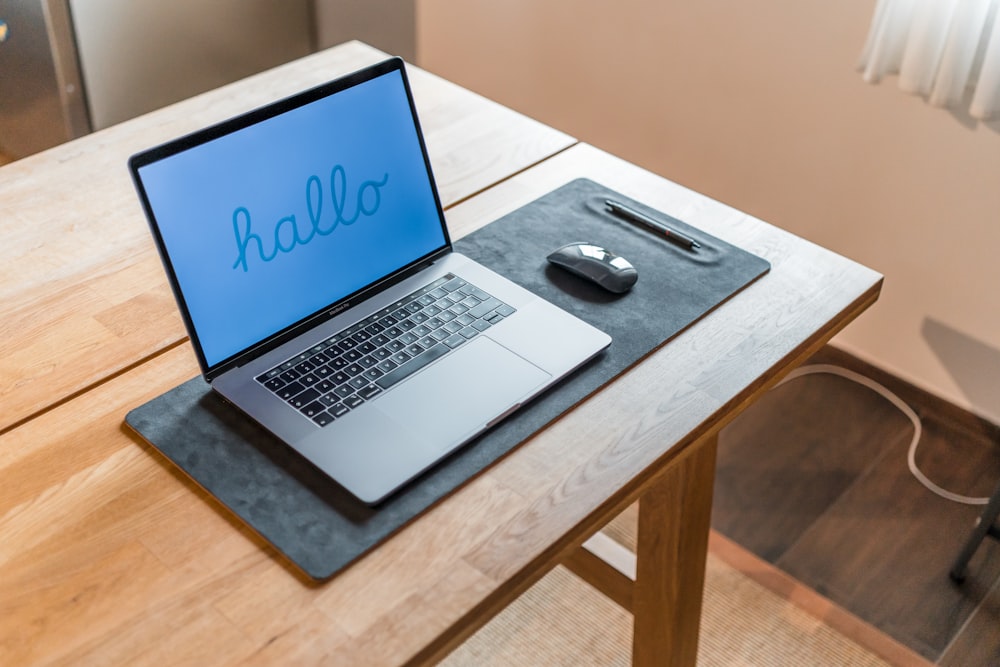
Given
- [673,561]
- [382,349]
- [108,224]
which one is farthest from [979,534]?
[108,224]

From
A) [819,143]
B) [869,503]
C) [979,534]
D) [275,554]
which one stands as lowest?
[869,503]

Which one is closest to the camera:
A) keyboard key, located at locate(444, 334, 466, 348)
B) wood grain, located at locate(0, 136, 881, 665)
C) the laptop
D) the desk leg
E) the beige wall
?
wood grain, located at locate(0, 136, 881, 665)

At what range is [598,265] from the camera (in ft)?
4.00

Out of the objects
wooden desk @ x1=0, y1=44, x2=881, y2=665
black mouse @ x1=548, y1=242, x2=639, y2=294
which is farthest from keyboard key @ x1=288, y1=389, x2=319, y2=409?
black mouse @ x1=548, y1=242, x2=639, y2=294

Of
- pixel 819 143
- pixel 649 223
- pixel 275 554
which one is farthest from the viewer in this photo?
pixel 819 143

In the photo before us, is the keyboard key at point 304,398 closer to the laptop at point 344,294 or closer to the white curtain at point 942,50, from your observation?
the laptop at point 344,294

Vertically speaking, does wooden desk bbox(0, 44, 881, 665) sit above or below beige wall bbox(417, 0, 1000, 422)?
above

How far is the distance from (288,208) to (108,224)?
1.25ft

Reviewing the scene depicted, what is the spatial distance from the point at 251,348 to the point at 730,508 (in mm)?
1207

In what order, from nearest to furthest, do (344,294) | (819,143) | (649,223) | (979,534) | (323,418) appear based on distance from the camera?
(323,418) → (344,294) → (649,223) → (979,534) → (819,143)

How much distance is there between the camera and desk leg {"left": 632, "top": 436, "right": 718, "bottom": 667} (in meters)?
1.29

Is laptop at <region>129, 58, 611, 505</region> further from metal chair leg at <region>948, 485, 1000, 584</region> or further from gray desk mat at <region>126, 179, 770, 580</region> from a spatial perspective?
metal chair leg at <region>948, 485, 1000, 584</region>

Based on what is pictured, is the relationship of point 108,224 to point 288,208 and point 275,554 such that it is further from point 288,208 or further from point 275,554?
point 275,554

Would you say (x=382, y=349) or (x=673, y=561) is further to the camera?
(x=673, y=561)
